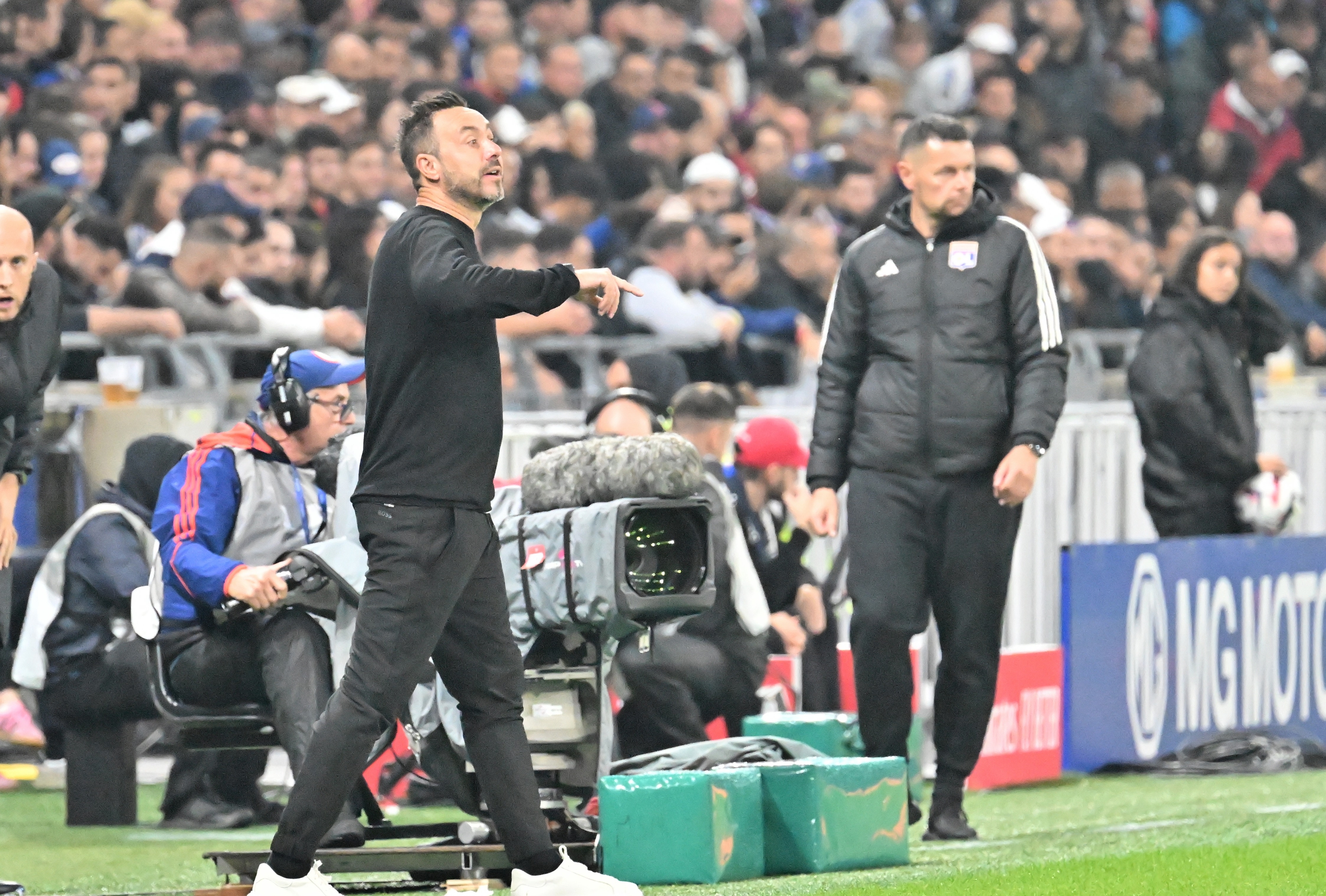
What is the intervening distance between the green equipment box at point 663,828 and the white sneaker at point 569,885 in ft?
2.32

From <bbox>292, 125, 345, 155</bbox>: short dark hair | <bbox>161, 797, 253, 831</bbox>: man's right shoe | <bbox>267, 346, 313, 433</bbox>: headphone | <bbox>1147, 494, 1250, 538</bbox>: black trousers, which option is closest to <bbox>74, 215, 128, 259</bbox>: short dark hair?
<bbox>292, 125, 345, 155</bbox>: short dark hair

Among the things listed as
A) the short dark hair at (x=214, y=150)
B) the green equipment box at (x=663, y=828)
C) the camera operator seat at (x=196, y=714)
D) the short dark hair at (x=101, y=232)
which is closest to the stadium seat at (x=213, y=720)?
the camera operator seat at (x=196, y=714)

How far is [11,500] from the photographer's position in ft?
23.7

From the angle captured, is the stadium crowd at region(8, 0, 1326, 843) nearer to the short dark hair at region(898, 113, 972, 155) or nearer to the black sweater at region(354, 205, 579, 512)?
the short dark hair at region(898, 113, 972, 155)

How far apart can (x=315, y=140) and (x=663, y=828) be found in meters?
A: 7.91

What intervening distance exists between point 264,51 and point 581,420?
679 cm

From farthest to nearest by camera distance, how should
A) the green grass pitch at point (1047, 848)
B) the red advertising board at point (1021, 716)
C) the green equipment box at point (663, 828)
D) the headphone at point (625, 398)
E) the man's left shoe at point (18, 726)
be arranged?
1. the man's left shoe at point (18, 726)
2. the red advertising board at point (1021, 716)
3. the headphone at point (625, 398)
4. the green equipment box at point (663, 828)
5. the green grass pitch at point (1047, 848)

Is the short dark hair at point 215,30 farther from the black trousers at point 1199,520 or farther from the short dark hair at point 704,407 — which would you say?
the black trousers at point 1199,520

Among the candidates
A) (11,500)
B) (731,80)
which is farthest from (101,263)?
(731,80)

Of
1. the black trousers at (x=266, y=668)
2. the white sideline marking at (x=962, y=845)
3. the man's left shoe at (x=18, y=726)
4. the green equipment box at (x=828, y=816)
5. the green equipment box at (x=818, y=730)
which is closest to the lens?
the green equipment box at (x=828, y=816)

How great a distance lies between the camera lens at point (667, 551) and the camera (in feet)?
22.9

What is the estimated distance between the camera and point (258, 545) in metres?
7.63

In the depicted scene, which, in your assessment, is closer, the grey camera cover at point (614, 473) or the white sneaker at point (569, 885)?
the white sneaker at point (569, 885)

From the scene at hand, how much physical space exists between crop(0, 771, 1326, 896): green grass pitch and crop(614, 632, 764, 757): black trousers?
81 cm
